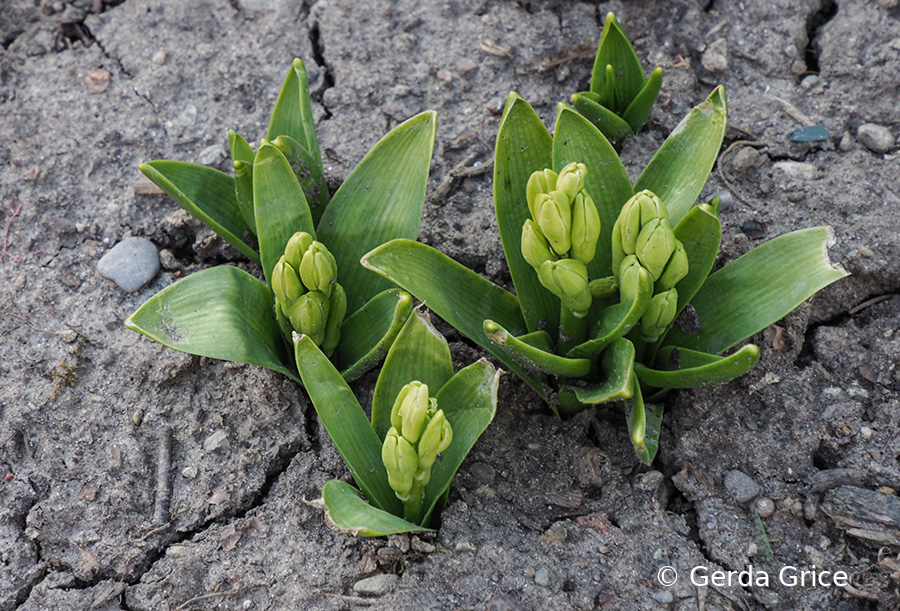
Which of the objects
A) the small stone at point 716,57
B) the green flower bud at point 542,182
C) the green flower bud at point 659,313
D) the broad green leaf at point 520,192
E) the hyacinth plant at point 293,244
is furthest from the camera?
the small stone at point 716,57

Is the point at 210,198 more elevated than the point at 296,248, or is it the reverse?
the point at 296,248

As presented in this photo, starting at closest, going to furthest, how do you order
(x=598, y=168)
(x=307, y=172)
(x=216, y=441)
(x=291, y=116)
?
(x=598, y=168) → (x=216, y=441) → (x=307, y=172) → (x=291, y=116)

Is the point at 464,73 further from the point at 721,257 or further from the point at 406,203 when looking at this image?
the point at 721,257

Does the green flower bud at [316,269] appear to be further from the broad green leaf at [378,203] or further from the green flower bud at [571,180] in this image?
the green flower bud at [571,180]

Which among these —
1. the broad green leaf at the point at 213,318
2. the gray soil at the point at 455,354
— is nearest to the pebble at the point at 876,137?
the gray soil at the point at 455,354

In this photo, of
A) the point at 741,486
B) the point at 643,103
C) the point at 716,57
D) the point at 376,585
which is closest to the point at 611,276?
the point at 741,486

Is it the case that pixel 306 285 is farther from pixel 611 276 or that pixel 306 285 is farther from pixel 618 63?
pixel 618 63
